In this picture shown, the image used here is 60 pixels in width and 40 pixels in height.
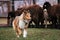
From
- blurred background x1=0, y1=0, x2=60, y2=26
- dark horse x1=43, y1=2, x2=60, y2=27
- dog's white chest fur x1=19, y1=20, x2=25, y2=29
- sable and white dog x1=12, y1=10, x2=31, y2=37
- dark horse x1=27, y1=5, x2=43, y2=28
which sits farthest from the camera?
blurred background x1=0, y1=0, x2=60, y2=26

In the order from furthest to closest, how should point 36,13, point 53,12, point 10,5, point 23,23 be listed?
point 10,5 < point 36,13 < point 53,12 < point 23,23

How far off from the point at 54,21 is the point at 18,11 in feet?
8.31

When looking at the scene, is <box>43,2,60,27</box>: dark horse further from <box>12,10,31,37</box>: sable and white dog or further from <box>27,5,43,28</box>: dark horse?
<box>12,10,31,37</box>: sable and white dog

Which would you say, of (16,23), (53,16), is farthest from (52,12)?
(16,23)

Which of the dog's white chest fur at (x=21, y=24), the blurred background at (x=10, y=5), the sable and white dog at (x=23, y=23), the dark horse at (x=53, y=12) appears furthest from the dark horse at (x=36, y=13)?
the dog's white chest fur at (x=21, y=24)

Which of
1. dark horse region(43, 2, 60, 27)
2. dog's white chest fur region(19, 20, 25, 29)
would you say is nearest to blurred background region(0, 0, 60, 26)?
dark horse region(43, 2, 60, 27)

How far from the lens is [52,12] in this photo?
1867 centimetres

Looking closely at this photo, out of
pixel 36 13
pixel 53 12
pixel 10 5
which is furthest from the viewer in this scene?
pixel 10 5

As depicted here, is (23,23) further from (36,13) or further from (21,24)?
(36,13)

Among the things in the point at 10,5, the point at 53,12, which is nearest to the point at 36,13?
the point at 53,12

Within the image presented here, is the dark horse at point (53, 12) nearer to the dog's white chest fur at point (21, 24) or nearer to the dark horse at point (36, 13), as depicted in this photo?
the dark horse at point (36, 13)

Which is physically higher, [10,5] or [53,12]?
[10,5]

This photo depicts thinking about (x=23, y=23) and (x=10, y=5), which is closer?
(x=23, y=23)

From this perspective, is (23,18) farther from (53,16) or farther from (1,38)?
(53,16)
